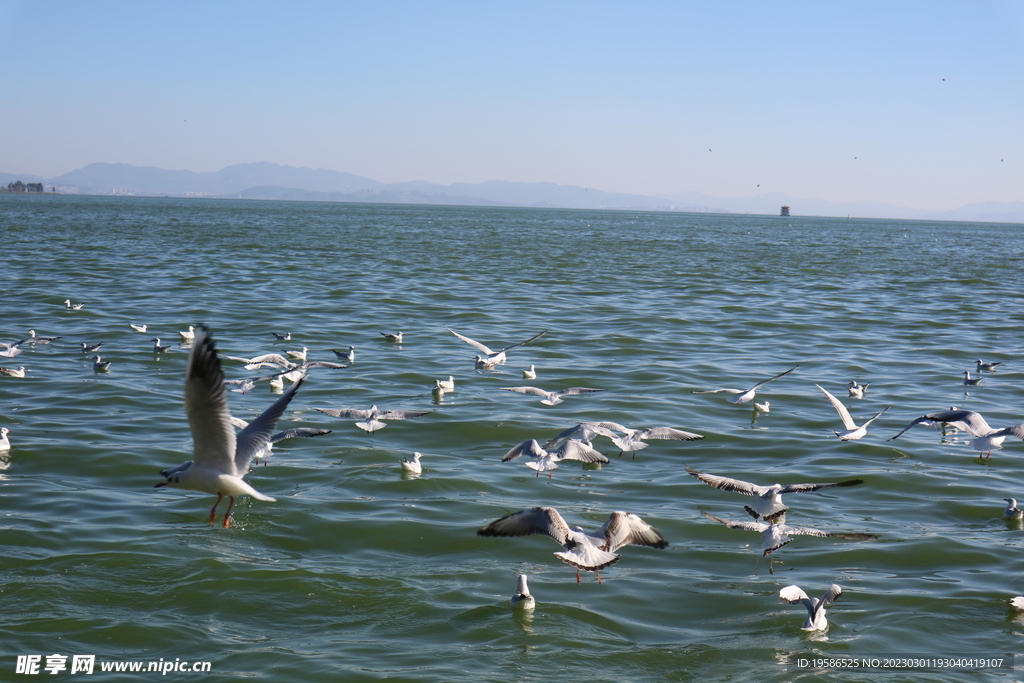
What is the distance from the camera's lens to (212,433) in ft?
22.7

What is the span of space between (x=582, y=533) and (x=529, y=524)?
0.46 metres

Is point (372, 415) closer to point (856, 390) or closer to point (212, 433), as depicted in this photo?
point (212, 433)

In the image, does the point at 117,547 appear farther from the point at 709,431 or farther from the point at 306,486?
the point at 709,431

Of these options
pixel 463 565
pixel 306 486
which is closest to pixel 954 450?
pixel 463 565

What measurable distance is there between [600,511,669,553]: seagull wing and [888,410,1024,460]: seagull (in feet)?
17.0

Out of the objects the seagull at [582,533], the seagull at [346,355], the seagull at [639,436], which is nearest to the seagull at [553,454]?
the seagull at [639,436]

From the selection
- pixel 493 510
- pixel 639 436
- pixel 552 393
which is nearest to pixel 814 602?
pixel 493 510

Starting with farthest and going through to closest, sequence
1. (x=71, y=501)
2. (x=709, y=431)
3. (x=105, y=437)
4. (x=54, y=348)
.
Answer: (x=54, y=348) < (x=709, y=431) < (x=105, y=437) < (x=71, y=501)

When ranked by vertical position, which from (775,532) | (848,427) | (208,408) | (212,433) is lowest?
(775,532)

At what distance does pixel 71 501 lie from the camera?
9.33 m

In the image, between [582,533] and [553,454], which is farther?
[553,454]

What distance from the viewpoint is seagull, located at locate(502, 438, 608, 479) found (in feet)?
33.1

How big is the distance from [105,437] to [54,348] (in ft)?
24.3

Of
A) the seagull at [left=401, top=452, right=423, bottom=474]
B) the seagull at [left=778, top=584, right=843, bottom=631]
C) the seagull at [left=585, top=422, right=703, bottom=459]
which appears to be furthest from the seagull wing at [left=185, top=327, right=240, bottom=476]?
the seagull at [left=585, top=422, right=703, bottom=459]
